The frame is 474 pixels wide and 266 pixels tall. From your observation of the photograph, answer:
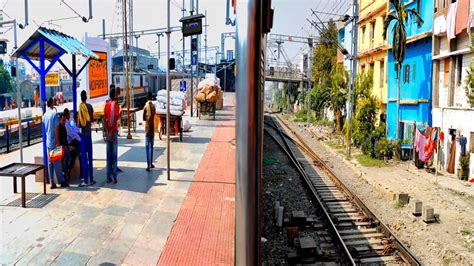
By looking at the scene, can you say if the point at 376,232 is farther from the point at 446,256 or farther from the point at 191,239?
the point at 191,239

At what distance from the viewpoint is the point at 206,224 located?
650 centimetres

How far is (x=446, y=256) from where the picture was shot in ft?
25.5

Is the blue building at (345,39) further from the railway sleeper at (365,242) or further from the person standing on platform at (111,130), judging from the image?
the person standing on platform at (111,130)

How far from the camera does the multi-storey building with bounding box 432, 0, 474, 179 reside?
45.4ft

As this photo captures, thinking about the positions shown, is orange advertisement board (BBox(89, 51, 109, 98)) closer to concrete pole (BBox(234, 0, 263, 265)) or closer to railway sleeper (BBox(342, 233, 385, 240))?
railway sleeper (BBox(342, 233, 385, 240))

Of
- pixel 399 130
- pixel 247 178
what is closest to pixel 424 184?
pixel 399 130

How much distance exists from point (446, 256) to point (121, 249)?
230 inches

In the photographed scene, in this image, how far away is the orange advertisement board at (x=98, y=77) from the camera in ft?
32.9

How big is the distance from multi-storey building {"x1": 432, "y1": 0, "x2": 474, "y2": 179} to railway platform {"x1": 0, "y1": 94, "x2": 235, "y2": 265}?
28.4ft

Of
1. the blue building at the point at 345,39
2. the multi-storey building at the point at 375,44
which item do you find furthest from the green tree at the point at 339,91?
the blue building at the point at 345,39

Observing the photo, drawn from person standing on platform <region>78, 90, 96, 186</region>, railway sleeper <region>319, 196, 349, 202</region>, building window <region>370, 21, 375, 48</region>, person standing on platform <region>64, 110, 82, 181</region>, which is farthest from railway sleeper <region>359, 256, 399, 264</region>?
building window <region>370, 21, 375, 48</region>

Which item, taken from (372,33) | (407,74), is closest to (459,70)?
(407,74)

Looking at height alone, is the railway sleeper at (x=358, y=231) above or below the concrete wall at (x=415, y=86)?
below

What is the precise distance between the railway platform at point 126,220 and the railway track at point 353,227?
2486 mm
